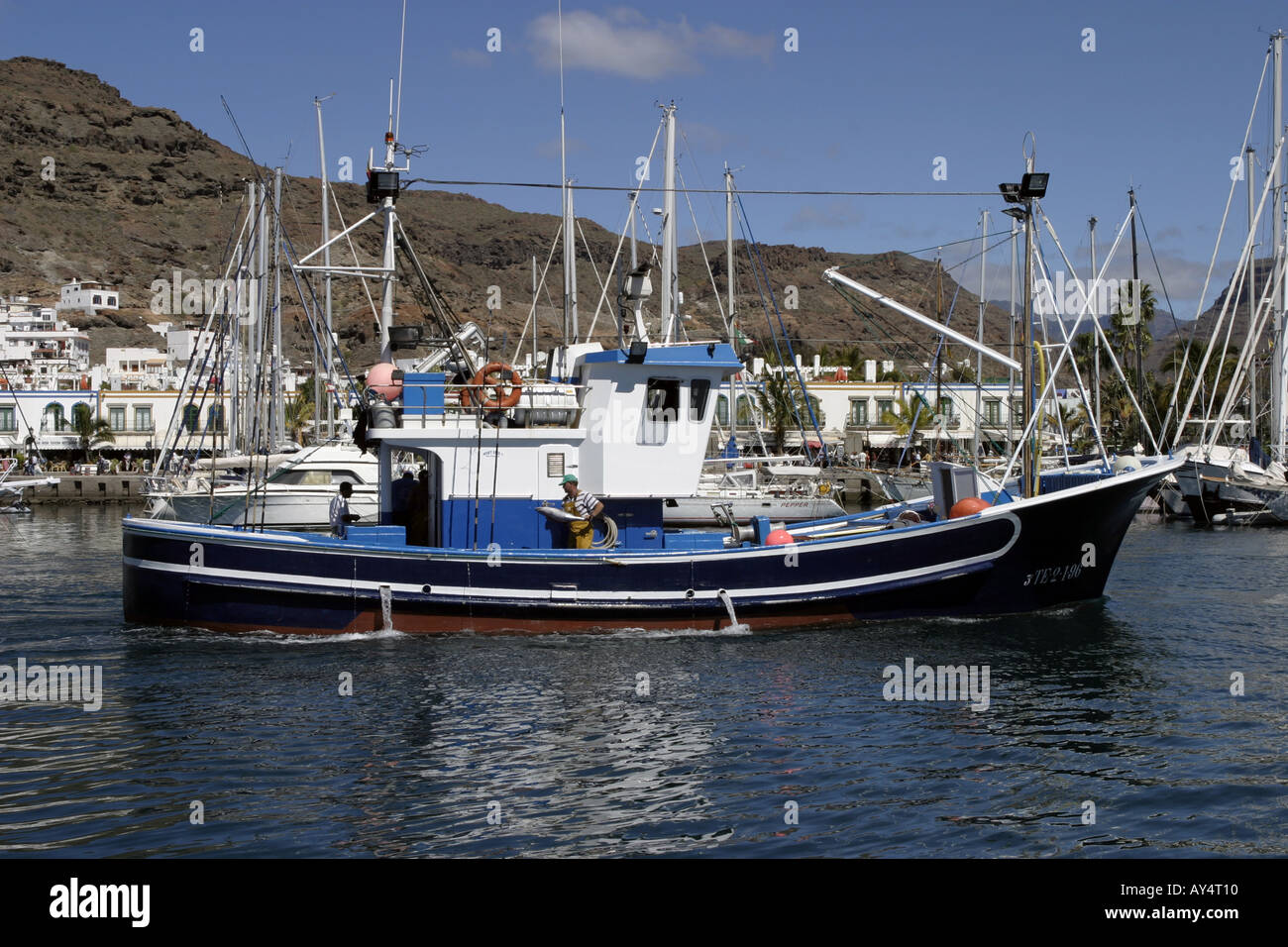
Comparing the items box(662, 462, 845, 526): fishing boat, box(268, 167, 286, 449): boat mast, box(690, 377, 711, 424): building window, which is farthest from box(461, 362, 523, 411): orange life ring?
box(662, 462, 845, 526): fishing boat

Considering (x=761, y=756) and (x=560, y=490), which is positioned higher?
(x=560, y=490)

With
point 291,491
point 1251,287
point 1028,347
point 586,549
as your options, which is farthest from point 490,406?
point 1251,287

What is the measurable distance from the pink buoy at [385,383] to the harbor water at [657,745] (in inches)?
149

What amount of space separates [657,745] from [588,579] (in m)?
5.54

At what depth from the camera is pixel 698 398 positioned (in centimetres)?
1989

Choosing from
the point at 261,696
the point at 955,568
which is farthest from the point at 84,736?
the point at 955,568

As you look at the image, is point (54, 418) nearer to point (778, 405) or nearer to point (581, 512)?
point (778, 405)

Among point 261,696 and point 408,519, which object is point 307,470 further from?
point 261,696

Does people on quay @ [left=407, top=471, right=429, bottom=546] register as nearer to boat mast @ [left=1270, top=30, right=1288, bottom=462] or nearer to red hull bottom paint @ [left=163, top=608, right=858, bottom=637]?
red hull bottom paint @ [left=163, top=608, right=858, bottom=637]

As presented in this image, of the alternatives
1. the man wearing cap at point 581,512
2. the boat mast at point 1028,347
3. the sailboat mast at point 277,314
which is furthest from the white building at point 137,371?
the boat mast at point 1028,347

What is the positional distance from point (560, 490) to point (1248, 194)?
40.0 meters

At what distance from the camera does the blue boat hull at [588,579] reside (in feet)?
58.0

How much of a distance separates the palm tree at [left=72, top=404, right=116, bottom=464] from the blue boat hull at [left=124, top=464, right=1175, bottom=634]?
56.0m
